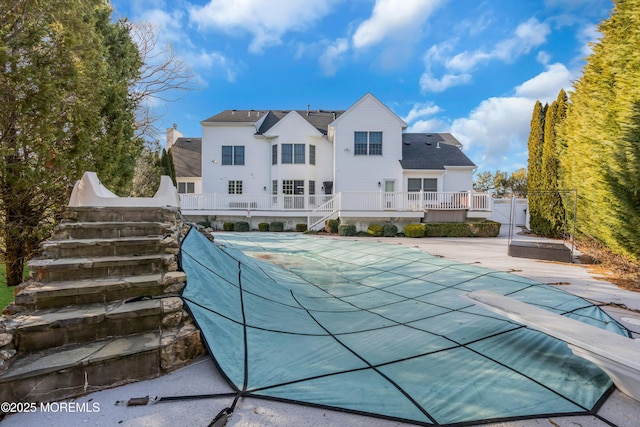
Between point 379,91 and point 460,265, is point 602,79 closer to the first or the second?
point 460,265

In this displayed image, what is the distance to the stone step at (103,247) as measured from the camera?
3.27m

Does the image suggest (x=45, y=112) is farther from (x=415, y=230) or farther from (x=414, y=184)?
(x=414, y=184)

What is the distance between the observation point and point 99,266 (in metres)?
3.15

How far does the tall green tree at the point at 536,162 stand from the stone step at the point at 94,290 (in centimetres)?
1629

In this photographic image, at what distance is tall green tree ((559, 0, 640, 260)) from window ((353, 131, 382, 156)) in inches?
408

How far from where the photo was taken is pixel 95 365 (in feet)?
7.05

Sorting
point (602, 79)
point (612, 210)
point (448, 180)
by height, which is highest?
point (602, 79)

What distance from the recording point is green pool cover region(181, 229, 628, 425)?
2061 millimetres

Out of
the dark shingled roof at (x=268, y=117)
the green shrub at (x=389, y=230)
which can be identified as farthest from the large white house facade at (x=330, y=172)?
the green shrub at (x=389, y=230)

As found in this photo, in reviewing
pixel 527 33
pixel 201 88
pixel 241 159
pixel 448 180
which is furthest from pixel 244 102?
pixel 527 33

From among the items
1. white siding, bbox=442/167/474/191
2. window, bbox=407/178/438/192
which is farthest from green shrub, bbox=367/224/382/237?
white siding, bbox=442/167/474/191

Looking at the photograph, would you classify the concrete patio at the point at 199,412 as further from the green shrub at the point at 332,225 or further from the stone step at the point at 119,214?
the green shrub at the point at 332,225

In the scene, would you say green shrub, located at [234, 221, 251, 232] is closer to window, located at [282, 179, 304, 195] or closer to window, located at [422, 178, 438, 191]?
window, located at [282, 179, 304, 195]

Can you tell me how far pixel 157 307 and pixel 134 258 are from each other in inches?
37.7
